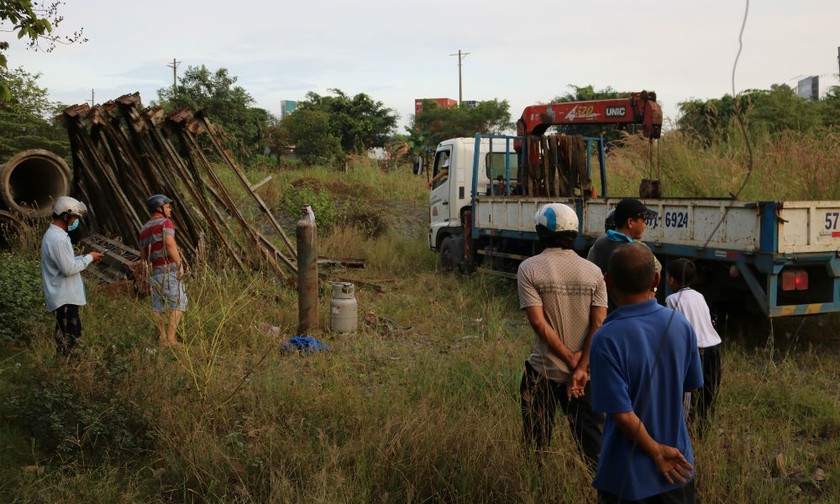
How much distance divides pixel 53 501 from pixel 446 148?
32.0ft

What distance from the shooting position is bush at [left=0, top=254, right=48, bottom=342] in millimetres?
7492

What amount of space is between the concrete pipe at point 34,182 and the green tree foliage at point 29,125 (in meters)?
8.78

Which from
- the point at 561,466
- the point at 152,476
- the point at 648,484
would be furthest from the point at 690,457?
the point at 152,476

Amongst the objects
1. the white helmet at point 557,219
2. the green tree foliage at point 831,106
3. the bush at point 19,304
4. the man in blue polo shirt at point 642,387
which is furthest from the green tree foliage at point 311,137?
the man in blue polo shirt at point 642,387

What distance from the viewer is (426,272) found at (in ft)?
42.9

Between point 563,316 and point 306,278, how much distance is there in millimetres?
4747

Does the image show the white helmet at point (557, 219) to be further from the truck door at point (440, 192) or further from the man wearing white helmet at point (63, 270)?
the truck door at point (440, 192)

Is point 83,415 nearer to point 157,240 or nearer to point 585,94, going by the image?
point 157,240

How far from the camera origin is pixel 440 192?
13.1m

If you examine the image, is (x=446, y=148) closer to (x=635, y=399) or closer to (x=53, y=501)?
(x=53, y=501)

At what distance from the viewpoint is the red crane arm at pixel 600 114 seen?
34.1 feet

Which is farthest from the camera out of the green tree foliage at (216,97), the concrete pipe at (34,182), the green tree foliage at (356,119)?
the green tree foliage at (356,119)

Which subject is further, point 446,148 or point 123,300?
point 446,148

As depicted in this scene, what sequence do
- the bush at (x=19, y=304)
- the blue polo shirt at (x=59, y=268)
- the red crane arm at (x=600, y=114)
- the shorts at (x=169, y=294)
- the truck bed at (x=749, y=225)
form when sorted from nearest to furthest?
the blue polo shirt at (x=59, y=268) < the shorts at (x=169, y=294) < the truck bed at (x=749, y=225) < the bush at (x=19, y=304) < the red crane arm at (x=600, y=114)
